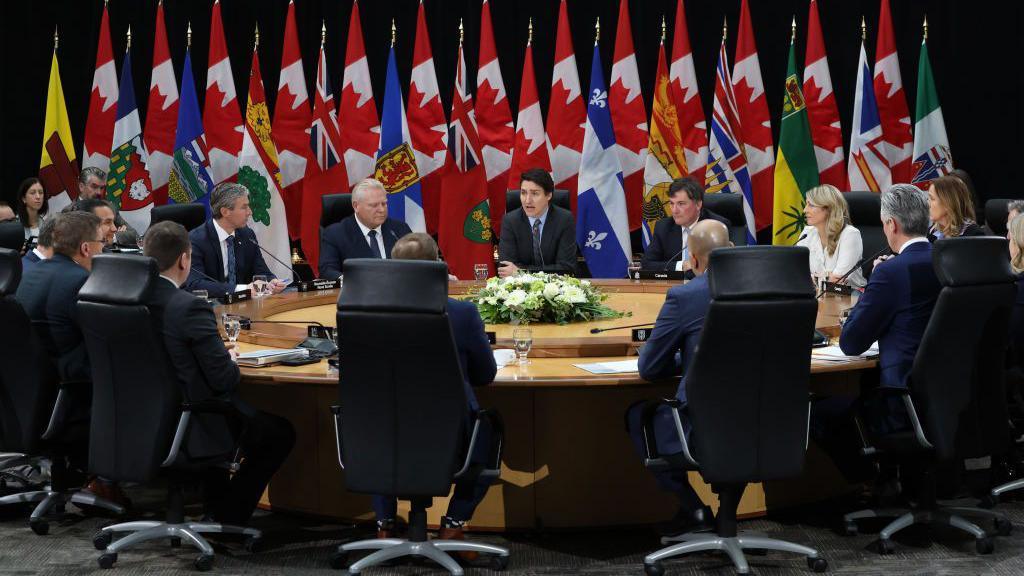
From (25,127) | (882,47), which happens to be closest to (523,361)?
(882,47)

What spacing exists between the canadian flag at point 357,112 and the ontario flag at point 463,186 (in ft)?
2.31

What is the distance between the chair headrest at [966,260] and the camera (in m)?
3.94

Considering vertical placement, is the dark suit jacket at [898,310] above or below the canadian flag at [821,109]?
below

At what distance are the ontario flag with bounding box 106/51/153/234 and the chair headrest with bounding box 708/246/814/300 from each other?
6369 millimetres

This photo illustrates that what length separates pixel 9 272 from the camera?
4281 millimetres

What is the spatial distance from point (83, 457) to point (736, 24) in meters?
6.76

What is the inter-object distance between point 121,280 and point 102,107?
234 inches

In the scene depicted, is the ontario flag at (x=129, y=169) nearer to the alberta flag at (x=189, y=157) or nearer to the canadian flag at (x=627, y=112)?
the alberta flag at (x=189, y=157)

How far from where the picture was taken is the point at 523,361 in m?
4.34

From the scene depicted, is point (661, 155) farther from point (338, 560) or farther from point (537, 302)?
point (338, 560)

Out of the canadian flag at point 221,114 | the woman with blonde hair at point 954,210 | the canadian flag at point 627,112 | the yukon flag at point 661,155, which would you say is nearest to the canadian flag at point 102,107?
the canadian flag at point 221,114

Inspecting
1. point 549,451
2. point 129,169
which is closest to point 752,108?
point 129,169

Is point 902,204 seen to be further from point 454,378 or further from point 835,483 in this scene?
point 454,378

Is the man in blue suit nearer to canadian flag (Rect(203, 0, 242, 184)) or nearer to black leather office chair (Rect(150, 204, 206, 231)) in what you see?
black leather office chair (Rect(150, 204, 206, 231))
